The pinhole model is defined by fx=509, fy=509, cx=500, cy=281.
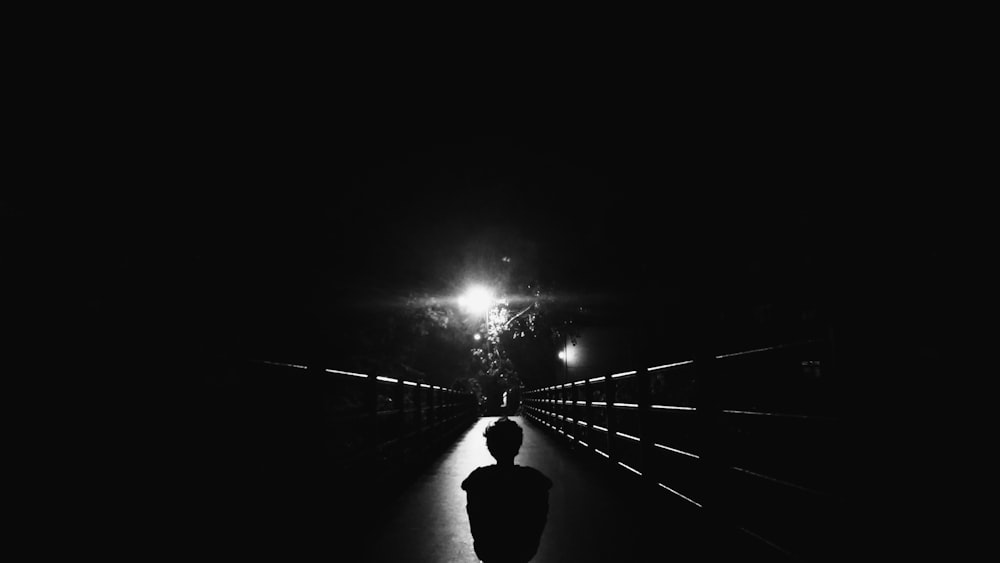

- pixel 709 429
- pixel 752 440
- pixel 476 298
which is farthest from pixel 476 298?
pixel 709 429

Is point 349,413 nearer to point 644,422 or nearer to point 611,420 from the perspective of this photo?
point 644,422

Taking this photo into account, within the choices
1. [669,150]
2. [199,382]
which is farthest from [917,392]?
[669,150]

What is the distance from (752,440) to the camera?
Result: 238 inches

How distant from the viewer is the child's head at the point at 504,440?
1.84 meters

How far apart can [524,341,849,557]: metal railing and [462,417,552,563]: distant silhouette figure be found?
173 cm

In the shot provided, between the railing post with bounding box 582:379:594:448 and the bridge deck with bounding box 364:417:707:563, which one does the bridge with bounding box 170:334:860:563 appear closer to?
the bridge deck with bounding box 364:417:707:563

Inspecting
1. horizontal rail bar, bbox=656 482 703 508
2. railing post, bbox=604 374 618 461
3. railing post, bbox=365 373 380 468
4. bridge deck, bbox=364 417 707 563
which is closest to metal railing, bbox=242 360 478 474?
railing post, bbox=365 373 380 468

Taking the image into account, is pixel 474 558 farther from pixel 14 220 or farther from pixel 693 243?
pixel 693 243

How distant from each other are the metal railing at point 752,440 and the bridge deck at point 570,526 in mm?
283

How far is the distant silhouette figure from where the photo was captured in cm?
172

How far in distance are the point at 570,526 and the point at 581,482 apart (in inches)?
93.8

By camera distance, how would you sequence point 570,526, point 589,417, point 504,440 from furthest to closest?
point 589,417 → point 570,526 → point 504,440

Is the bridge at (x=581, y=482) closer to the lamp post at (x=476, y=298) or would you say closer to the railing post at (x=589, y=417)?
the railing post at (x=589, y=417)

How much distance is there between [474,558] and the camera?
3.68 meters
